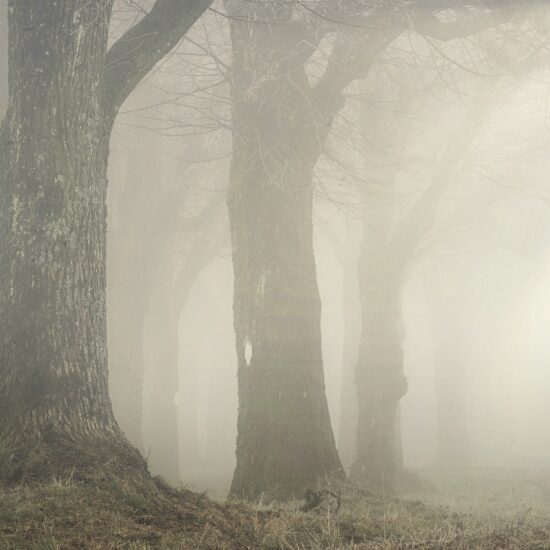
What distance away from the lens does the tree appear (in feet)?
17.8

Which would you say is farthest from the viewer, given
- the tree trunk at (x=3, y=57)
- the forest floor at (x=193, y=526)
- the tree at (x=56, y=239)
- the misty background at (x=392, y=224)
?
the tree trunk at (x=3, y=57)

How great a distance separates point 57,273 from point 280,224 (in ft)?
10.4

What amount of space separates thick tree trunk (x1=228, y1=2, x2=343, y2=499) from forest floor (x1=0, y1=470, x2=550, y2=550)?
2.14 m

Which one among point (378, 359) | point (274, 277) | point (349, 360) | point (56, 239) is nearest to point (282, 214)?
point (274, 277)

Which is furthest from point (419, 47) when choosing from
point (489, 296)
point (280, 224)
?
point (489, 296)

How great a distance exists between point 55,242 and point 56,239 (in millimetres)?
27

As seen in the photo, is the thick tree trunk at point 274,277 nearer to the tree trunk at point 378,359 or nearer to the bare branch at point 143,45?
the bare branch at point 143,45

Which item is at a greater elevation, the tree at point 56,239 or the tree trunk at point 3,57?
the tree trunk at point 3,57

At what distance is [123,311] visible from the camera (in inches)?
637

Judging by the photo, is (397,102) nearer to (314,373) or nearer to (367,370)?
(367,370)

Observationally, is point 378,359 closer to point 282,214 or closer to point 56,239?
point 282,214

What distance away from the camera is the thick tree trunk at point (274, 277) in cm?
762

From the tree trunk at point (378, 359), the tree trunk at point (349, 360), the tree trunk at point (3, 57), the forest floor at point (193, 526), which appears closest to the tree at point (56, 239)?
the forest floor at point (193, 526)

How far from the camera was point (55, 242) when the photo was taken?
18.8ft
